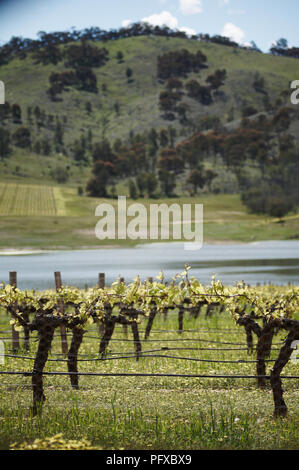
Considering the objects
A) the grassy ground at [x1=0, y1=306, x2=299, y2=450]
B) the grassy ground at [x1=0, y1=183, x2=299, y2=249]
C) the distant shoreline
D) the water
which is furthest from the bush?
the grassy ground at [x1=0, y1=306, x2=299, y2=450]

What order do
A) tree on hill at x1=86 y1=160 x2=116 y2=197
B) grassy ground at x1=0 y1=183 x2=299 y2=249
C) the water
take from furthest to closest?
tree on hill at x1=86 y1=160 x2=116 y2=197
grassy ground at x1=0 y1=183 x2=299 y2=249
the water

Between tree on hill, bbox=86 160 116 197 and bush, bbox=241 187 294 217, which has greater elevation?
tree on hill, bbox=86 160 116 197

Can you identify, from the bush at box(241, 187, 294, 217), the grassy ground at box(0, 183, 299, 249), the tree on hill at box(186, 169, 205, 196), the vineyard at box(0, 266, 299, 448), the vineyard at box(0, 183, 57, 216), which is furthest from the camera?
the tree on hill at box(186, 169, 205, 196)

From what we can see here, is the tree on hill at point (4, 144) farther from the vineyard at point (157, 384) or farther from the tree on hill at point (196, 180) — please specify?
the vineyard at point (157, 384)

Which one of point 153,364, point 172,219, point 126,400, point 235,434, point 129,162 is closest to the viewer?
point 235,434

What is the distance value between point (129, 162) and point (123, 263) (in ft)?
386

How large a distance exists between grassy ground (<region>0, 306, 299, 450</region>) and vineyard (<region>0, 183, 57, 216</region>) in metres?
105

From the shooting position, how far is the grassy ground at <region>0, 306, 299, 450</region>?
842 cm

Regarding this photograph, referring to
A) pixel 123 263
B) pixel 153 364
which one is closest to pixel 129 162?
pixel 123 263

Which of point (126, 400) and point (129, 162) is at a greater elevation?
point (129, 162)

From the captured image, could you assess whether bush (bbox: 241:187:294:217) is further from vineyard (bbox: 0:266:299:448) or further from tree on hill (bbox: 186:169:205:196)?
vineyard (bbox: 0:266:299:448)

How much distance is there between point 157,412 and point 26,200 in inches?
4993
